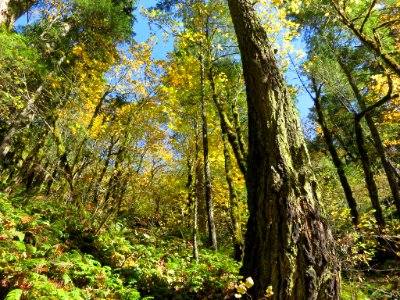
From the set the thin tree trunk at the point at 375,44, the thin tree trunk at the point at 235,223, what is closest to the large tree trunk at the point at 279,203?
the thin tree trunk at the point at 375,44

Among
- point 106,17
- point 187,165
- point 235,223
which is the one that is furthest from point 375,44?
point 106,17

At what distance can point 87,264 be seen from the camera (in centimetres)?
466

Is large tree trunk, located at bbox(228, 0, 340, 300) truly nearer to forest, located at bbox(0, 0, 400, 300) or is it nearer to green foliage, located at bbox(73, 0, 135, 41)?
forest, located at bbox(0, 0, 400, 300)

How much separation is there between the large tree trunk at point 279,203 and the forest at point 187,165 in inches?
0.6

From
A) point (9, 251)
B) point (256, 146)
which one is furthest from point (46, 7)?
point (256, 146)

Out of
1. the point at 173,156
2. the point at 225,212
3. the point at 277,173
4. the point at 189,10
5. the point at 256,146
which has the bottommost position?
the point at 277,173

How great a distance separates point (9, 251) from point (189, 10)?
8.66m

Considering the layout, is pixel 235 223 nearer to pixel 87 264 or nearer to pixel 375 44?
pixel 87 264

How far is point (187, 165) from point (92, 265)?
32.3ft

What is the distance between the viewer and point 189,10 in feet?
31.1

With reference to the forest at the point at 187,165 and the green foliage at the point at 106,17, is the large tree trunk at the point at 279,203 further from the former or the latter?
the green foliage at the point at 106,17

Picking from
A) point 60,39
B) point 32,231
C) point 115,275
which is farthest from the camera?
point 60,39

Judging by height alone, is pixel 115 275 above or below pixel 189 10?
below

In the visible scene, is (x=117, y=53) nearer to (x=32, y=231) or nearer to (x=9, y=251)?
(x=32, y=231)
